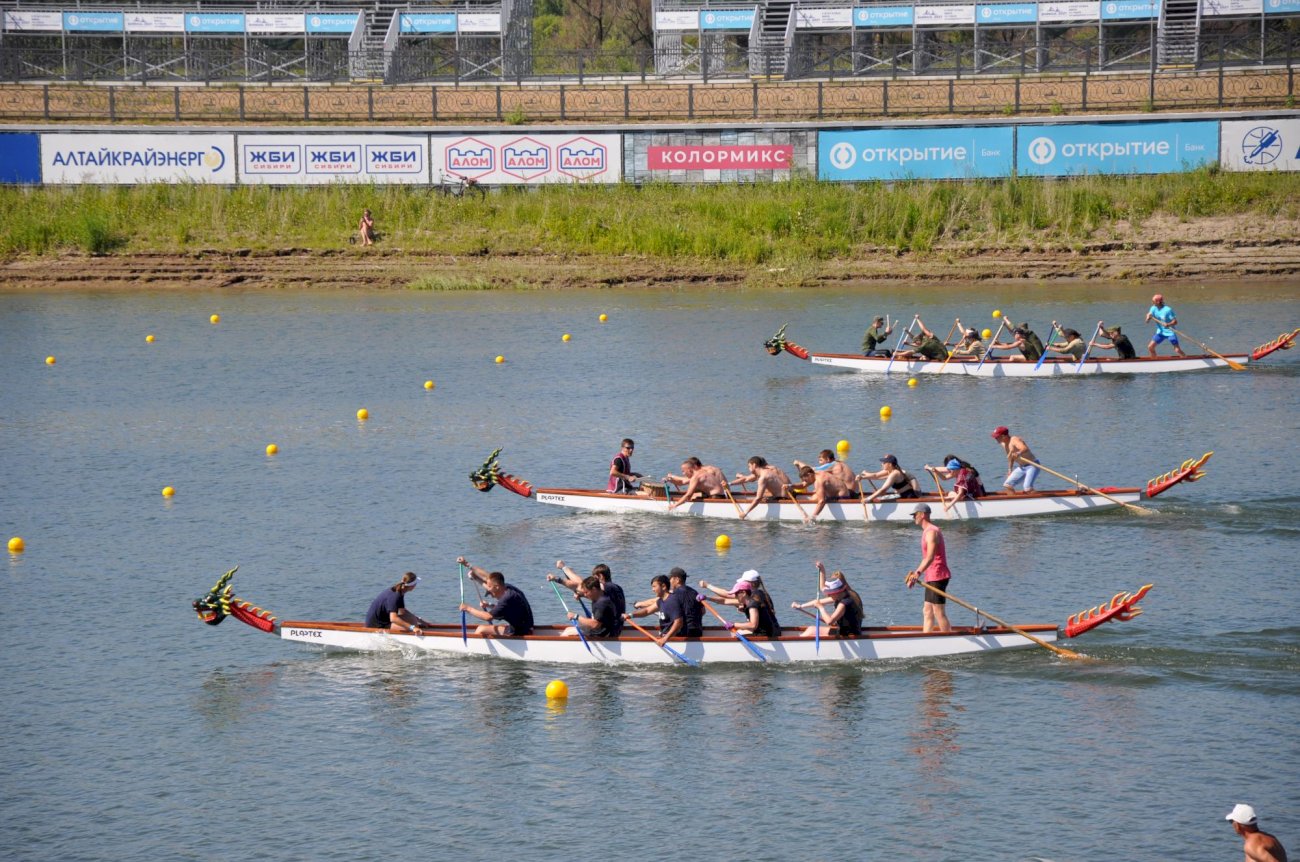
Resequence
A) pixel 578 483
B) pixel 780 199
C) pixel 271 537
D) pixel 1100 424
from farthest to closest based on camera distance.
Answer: pixel 780 199
pixel 1100 424
pixel 578 483
pixel 271 537

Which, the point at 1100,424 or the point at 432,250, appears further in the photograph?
the point at 432,250

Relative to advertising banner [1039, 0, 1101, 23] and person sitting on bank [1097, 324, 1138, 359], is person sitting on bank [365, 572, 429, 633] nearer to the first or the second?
person sitting on bank [1097, 324, 1138, 359]

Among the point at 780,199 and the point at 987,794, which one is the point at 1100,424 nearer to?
the point at 987,794

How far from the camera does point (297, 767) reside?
639 inches

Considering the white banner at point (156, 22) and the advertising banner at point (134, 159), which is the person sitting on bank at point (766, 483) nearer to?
the advertising banner at point (134, 159)

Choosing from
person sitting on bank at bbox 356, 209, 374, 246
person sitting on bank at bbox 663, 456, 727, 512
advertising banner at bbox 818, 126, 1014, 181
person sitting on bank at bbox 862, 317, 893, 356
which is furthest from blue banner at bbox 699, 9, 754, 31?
person sitting on bank at bbox 663, 456, 727, 512

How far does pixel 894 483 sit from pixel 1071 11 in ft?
128

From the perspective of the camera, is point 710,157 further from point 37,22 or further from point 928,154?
point 37,22

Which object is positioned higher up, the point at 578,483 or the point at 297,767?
the point at 578,483

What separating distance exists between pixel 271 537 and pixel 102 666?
5.43 meters

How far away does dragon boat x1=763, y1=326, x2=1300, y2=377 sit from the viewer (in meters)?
35.2

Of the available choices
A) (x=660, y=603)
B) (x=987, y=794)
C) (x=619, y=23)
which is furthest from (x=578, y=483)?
(x=619, y=23)

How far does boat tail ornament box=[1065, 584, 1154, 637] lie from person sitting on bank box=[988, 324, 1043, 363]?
1742 cm

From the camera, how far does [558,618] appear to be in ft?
67.7
